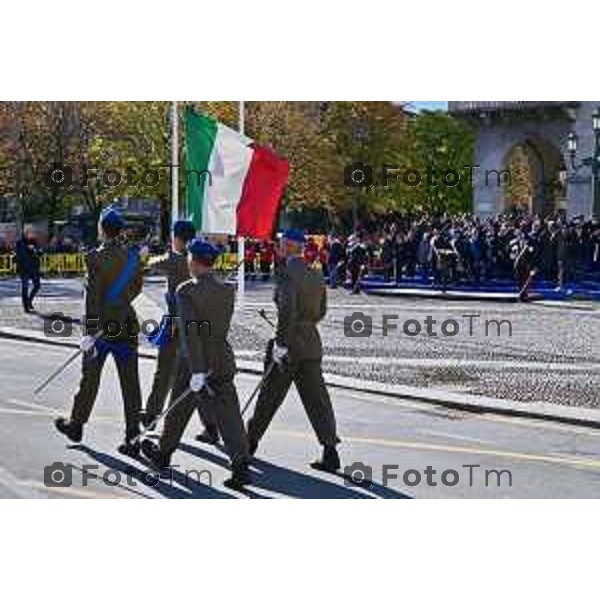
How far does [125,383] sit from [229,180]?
2.10 meters

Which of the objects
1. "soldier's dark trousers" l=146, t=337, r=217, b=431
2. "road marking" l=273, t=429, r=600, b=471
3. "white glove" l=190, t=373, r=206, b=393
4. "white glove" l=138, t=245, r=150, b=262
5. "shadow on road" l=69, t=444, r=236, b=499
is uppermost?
"white glove" l=138, t=245, r=150, b=262

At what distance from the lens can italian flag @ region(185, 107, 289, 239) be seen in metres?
10.5

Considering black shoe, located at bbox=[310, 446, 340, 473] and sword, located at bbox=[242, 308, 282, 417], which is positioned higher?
sword, located at bbox=[242, 308, 282, 417]

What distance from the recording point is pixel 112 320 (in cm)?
951

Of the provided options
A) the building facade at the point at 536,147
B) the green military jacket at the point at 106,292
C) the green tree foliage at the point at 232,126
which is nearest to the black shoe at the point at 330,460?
the green military jacket at the point at 106,292

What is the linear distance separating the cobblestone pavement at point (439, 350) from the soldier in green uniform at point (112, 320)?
2.65ft

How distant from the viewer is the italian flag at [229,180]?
34.3ft

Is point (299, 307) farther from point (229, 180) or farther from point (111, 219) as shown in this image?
point (229, 180)

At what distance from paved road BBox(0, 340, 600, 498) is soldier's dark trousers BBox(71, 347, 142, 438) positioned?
319mm

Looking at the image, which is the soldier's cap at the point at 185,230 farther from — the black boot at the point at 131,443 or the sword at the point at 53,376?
the sword at the point at 53,376

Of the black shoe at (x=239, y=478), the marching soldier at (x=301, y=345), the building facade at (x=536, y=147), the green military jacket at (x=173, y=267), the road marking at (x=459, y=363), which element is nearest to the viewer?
the black shoe at (x=239, y=478)
